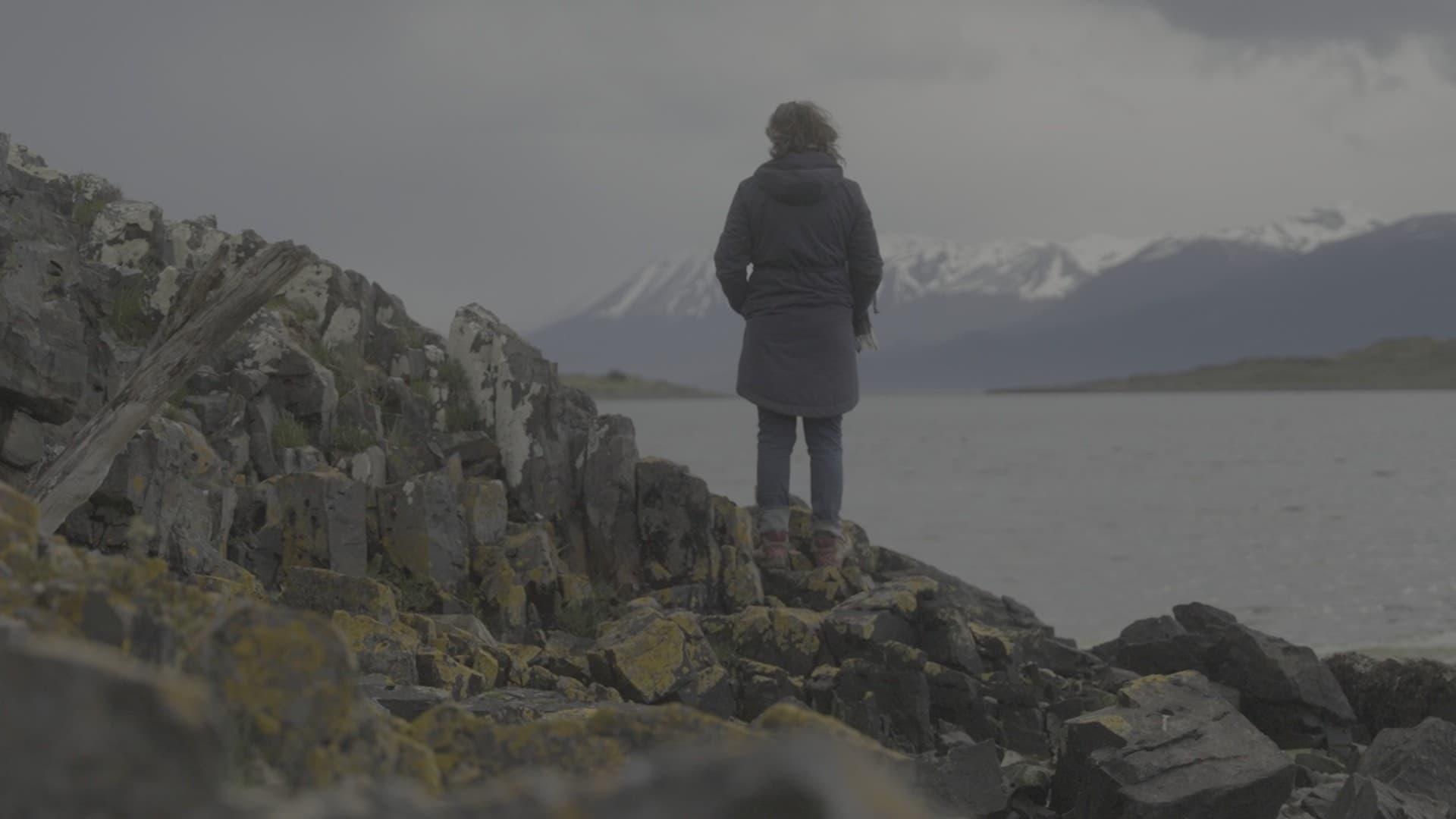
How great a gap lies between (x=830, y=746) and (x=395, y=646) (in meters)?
7.66

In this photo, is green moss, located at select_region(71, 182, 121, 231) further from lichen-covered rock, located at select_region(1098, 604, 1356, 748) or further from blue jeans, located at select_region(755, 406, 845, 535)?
lichen-covered rock, located at select_region(1098, 604, 1356, 748)

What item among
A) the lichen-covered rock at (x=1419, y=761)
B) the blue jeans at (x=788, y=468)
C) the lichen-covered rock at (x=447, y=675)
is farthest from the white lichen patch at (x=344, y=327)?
the lichen-covered rock at (x=1419, y=761)

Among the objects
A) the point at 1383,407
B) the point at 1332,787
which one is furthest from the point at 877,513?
the point at 1383,407

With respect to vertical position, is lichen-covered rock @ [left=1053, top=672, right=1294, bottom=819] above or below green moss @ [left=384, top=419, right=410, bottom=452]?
below

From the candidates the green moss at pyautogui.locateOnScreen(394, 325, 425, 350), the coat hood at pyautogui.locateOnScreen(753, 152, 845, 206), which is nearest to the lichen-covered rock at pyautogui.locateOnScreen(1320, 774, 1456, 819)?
the coat hood at pyautogui.locateOnScreen(753, 152, 845, 206)

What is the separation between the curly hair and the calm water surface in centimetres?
1137

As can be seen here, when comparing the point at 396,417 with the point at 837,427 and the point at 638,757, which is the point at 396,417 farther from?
the point at 638,757

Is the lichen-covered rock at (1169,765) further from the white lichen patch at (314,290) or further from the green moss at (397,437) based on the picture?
the white lichen patch at (314,290)

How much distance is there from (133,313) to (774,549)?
7367mm

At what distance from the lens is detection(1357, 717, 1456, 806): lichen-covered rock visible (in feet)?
36.7

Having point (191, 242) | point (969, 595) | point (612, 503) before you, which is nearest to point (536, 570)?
point (612, 503)

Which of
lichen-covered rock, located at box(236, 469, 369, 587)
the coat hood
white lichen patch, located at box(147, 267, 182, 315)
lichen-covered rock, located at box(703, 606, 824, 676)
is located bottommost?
lichen-covered rock, located at box(703, 606, 824, 676)

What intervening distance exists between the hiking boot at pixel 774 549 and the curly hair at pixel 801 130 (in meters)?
4.05

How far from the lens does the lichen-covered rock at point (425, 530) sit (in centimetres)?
1285
